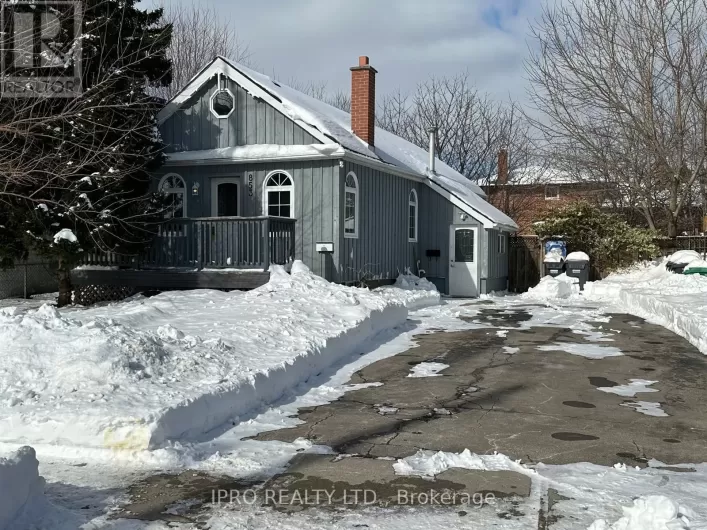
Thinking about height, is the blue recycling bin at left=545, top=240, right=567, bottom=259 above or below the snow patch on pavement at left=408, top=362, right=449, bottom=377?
above

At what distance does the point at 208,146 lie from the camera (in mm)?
17141

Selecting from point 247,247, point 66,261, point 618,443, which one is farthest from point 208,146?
point 618,443

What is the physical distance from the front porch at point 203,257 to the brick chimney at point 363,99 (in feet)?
14.1

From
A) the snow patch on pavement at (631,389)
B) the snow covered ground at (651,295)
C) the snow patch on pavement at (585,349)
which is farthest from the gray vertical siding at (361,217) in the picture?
the snow patch on pavement at (631,389)

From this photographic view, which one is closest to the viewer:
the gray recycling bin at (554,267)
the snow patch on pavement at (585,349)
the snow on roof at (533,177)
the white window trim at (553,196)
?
the snow patch on pavement at (585,349)

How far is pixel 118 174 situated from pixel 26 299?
5955mm

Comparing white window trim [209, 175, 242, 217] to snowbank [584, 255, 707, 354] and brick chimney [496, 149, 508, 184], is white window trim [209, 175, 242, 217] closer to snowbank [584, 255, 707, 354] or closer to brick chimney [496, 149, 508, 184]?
snowbank [584, 255, 707, 354]

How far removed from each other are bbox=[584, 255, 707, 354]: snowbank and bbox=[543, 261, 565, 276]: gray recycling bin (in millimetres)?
1034

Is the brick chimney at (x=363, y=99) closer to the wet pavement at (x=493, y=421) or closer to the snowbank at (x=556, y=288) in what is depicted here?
the snowbank at (x=556, y=288)

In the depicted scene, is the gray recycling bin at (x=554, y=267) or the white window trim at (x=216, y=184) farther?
the gray recycling bin at (x=554, y=267)

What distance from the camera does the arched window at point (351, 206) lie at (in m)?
16.6

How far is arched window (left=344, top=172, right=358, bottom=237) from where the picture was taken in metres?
16.6

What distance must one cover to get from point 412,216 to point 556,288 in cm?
498

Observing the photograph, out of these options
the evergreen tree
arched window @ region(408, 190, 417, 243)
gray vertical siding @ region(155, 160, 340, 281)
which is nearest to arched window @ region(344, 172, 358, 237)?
gray vertical siding @ region(155, 160, 340, 281)
